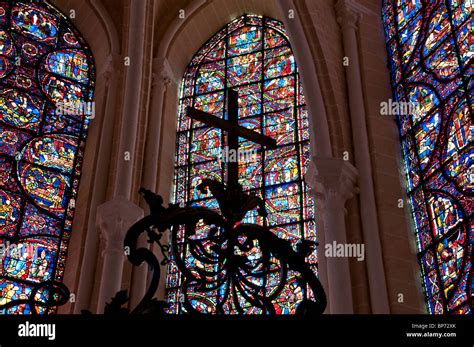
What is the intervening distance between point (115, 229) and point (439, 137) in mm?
3766

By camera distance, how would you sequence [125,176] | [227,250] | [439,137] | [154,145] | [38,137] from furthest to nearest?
[38,137] < [154,145] < [125,176] < [439,137] < [227,250]

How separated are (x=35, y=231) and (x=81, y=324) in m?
7.17

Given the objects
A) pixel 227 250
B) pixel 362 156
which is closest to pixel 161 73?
pixel 362 156

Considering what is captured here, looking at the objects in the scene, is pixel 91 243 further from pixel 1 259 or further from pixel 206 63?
pixel 206 63

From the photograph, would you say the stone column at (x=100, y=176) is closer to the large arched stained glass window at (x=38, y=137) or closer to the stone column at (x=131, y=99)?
the stone column at (x=131, y=99)

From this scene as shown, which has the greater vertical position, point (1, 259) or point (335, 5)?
point (335, 5)

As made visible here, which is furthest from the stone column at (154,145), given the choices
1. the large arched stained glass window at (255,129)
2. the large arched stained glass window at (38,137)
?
the large arched stained glass window at (38,137)

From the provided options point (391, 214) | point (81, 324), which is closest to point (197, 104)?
point (391, 214)

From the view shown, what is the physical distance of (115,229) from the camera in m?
9.58

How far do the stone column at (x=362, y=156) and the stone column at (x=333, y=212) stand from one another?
0.61 feet

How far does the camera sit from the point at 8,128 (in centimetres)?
1103

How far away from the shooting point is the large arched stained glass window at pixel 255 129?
10.2 m

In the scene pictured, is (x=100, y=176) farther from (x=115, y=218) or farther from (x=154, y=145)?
(x=115, y=218)

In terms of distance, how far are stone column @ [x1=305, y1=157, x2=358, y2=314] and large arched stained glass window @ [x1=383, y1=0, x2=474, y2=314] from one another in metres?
0.80
